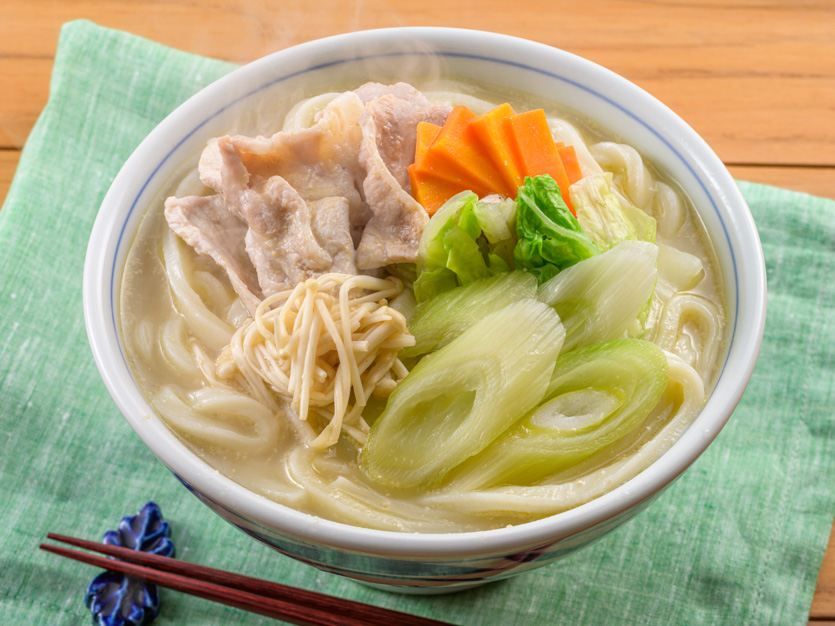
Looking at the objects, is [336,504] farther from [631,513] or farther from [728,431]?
[728,431]

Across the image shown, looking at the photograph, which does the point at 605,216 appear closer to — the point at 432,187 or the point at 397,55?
the point at 432,187

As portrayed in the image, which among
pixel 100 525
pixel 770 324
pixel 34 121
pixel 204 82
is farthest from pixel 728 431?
pixel 34 121

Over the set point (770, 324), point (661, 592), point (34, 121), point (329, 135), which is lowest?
point (661, 592)

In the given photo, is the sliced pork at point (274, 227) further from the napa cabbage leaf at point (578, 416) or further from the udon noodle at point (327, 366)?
the napa cabbage leaf at point (578, 416)

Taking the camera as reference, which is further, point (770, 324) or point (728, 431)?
point (770, 324)

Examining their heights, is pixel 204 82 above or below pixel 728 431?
above

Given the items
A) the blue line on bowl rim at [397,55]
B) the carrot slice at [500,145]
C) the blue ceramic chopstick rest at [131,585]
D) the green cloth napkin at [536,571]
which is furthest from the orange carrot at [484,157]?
the blue ceramic chopstick rest at [131,585]

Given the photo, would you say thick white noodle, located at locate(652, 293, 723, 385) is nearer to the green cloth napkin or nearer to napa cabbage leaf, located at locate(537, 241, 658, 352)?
napa cabbage leaf, located at locate(537, 241, 658, 352)

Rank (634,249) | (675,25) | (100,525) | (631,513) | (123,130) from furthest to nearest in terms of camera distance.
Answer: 1. (675,25)
2. (123,130)
3. (100,525)
4. (634,249)
5. (631,513)
